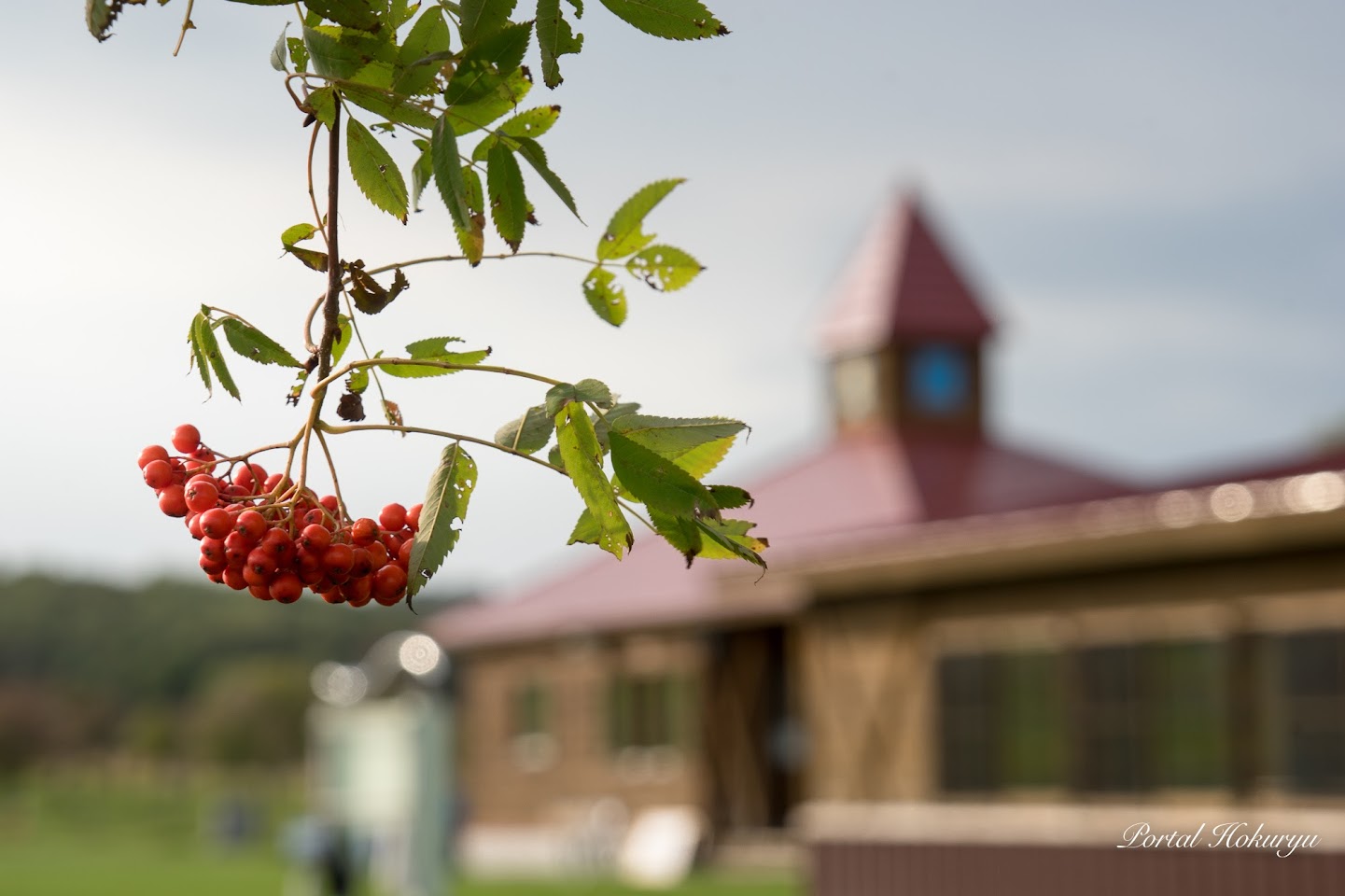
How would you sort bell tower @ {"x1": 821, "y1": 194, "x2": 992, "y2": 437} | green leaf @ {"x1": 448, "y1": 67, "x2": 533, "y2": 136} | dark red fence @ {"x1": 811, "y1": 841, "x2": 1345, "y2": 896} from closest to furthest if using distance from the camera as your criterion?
green leaf @ {"x1": 448, "y1": 67, "x2": 533, "y2": 136} → dark red fence @ {"x1": 811, "y1": 841, "x2": 1345, "y2": 896} → bell tower @ {"x1": 821, "y1": 194, "x2": 992, "y2": 437}

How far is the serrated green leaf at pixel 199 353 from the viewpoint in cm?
224

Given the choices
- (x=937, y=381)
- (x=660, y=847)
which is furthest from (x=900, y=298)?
(x=660, y=847)

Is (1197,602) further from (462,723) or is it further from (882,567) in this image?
(462,723)

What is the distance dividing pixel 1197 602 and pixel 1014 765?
263 centimetres

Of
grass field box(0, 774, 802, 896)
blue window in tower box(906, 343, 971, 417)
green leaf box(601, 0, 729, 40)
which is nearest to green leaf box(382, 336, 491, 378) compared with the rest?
green leaf box(601, 0, 729, 40)

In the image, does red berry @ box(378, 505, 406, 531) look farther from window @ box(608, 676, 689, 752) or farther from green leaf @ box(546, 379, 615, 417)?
window @ box(608, 676, 689, 752)

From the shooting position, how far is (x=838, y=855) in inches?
729

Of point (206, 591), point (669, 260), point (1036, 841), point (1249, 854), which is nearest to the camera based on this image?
point (669, 260)

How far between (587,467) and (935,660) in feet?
58.8

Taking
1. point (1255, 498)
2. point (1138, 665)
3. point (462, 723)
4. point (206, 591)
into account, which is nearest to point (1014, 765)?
point (1138, 665)

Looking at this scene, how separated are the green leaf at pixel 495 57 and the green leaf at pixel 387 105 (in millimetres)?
110

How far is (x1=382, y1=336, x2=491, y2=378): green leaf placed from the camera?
7.21 feet

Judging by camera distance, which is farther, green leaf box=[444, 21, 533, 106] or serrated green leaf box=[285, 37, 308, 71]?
serrated green leaf box=[285, 37, 308, 71]

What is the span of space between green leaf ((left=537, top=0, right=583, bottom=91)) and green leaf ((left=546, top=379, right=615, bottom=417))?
0.40 m
